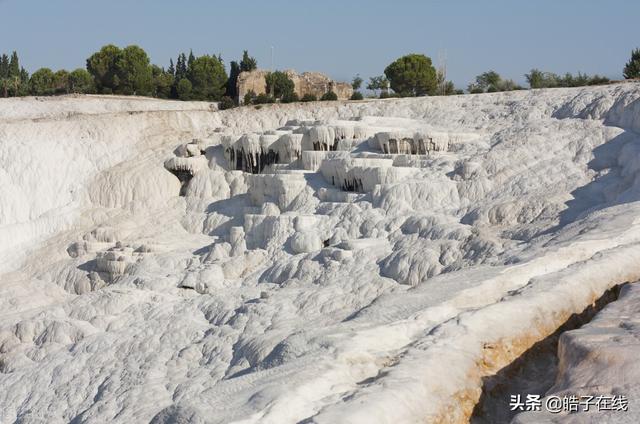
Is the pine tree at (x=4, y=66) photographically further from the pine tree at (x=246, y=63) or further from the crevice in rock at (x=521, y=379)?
the crevice in rock at (x=521, y=379)

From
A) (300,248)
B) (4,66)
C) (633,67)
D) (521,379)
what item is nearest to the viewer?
(521,379)

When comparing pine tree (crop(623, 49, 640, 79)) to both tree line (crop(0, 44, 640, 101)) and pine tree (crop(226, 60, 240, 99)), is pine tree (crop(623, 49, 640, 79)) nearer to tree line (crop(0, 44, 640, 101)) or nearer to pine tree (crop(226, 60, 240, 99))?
tree line (crop(0, 44, 640, 101))

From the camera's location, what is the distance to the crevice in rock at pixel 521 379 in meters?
9.90

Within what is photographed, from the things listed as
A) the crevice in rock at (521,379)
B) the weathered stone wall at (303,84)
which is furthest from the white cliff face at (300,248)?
the weathered stone wall at (303,84)

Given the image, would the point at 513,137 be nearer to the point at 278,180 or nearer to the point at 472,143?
the point at 472,143

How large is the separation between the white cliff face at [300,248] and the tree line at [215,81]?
7739 millimetres

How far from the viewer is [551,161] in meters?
22.7

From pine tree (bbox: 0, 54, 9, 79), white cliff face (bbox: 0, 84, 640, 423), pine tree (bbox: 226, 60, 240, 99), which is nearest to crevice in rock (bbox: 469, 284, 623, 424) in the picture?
white cliff face (bbox: 0, 84, 640, 423)

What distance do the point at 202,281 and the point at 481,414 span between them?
12.9 m

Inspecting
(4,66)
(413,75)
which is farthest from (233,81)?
(4,66)

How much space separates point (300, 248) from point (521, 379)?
12038 millimetres

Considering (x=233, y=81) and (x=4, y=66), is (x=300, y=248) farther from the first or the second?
(x=4, y=66)

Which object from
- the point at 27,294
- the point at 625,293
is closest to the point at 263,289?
the point at 27,294

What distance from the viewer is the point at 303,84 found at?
4291 centimetres
